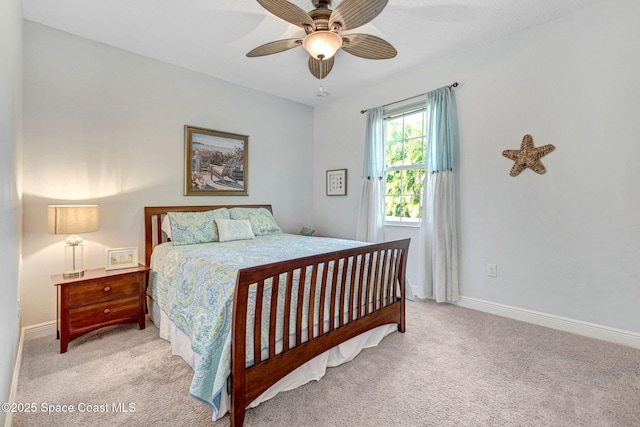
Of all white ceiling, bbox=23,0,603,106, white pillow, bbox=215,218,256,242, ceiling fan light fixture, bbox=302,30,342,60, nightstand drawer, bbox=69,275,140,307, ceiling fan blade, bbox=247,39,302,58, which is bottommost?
nightstand drawer, bbox=69,275,140,307

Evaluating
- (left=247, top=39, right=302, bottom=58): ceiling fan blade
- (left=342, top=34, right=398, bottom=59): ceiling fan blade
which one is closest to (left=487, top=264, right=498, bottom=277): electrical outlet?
(left=342, top=34, right=398, bottom=59): ceiling fan blade

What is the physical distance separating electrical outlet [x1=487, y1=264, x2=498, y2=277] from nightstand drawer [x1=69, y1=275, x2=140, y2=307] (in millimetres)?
3345

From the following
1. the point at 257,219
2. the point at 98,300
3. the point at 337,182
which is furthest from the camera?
the point at 337,182

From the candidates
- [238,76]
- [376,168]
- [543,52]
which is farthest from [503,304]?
[238,76]

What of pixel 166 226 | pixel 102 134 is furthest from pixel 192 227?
pixel 102 134

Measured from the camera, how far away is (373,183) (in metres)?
3.76

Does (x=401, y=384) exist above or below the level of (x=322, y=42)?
below

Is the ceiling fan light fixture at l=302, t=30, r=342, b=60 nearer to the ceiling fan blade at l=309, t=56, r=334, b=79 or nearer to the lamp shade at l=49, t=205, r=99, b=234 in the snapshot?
the ceiling fan blade at l=309, t=56, r=334, b=79

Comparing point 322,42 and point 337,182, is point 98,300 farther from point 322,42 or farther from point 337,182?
point 337,182

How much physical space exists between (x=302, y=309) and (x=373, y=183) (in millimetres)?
2348

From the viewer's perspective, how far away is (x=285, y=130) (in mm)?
4363

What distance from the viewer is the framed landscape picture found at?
337cm

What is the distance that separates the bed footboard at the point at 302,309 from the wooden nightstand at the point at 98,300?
5.33 ft

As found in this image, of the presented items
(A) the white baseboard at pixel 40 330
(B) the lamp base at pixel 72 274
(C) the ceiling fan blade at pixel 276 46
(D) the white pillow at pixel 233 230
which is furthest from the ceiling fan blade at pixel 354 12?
(A) the white baseboard at pixel 40 330
